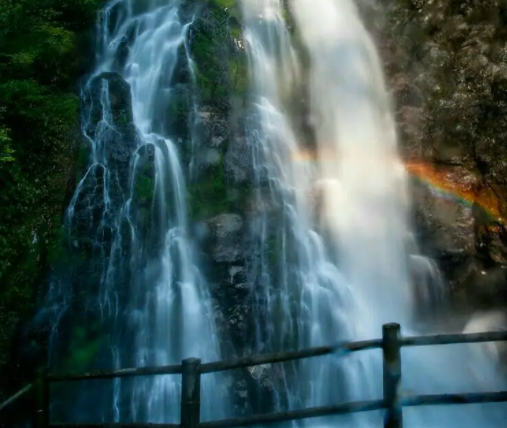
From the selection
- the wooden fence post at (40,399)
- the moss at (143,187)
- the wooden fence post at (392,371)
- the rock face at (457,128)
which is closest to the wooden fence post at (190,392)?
the wooden fence post at (40,399)

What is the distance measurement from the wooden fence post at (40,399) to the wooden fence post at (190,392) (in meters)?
1.42

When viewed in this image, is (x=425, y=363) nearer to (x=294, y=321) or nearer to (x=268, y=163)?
(x=294, y=321)

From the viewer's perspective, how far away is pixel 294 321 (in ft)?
34.2

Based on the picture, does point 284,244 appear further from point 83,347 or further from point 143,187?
point 83,347

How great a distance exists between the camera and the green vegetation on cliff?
29.5ft

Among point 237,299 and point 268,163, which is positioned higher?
point 268,163

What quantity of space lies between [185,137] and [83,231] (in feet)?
9.16

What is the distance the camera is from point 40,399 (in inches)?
198

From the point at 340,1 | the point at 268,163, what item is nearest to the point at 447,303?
the point at 268,163

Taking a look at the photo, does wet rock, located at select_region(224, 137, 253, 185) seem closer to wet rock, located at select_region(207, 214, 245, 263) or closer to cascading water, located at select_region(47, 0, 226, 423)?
wet rock, located at select_region(207, 214, 245, 263)

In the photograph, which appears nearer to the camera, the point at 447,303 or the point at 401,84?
the point at 447,303

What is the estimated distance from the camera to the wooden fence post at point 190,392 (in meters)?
4.57

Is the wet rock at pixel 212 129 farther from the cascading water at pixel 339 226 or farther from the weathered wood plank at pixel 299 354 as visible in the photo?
the weathered wood plank at pixel 299 354

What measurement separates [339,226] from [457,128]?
403cm
